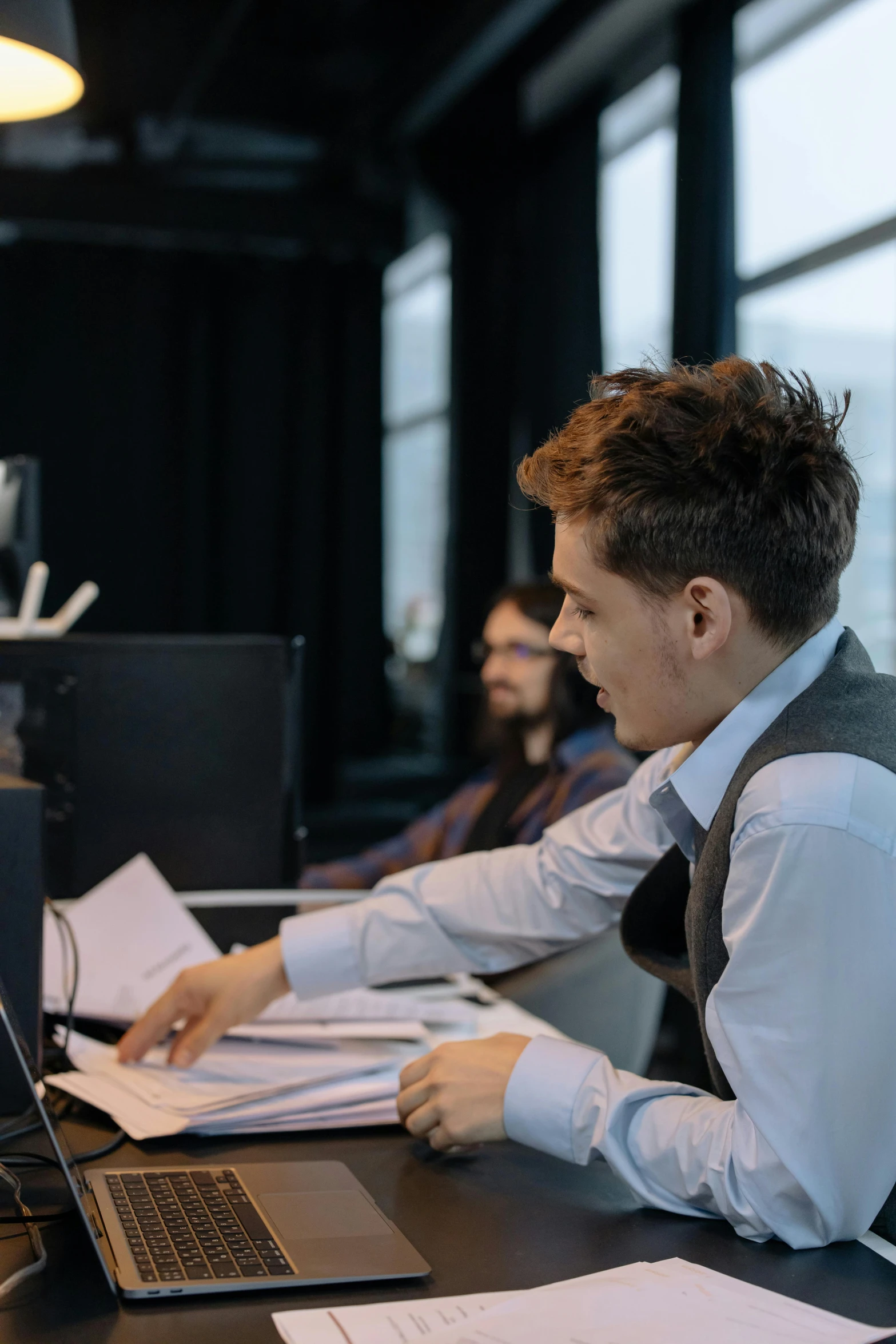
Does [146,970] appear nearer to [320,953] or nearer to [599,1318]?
[320,953]

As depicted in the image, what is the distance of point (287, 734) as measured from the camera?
5.25ft

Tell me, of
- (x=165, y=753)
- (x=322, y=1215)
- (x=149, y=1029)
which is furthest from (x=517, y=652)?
(x=322, y=1215)

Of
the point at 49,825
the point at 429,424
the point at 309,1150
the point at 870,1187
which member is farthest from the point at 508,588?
the point at 429,424

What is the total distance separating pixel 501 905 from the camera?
1310 millimetres

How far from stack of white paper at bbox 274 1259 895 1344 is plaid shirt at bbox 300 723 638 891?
1.50m

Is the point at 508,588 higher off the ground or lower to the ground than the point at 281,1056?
higher

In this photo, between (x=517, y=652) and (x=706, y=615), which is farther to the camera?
(x=517, y=652)

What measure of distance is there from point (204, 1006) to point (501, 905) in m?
0.32

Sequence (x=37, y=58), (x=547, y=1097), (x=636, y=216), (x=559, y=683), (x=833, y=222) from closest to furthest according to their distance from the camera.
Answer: (x=547, y=1097), (x=37, y=58), (x=559, y=683), (x=833, y=222), (x=636, y=216)

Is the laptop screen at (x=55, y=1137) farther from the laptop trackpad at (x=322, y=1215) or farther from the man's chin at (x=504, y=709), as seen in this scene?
the man's chin at (x=504, y=709)

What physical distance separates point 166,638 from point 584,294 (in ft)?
9.75

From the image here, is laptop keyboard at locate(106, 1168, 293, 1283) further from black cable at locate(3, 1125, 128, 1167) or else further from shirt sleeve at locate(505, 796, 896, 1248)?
shirt sleeve at locate(505, 796, 896, 1248)

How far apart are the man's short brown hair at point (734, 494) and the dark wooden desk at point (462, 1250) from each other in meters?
0.44

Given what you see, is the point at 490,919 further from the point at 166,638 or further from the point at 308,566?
the point at 308,566
